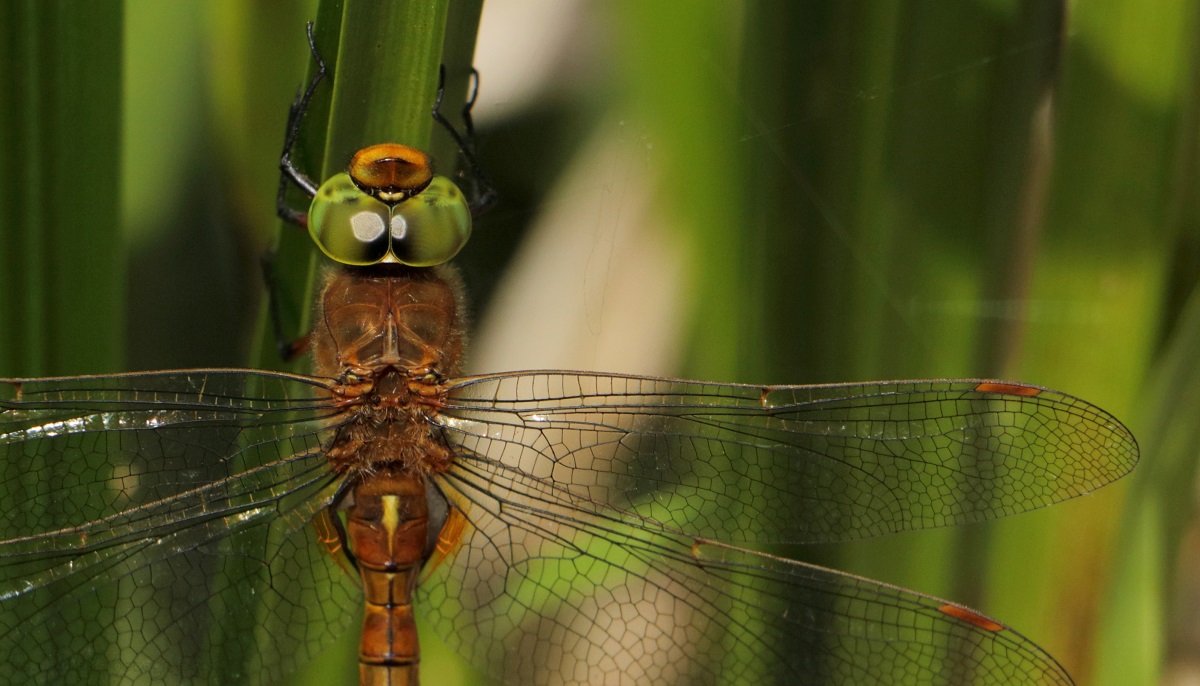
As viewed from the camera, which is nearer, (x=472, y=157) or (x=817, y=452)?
(x=817, y=452)

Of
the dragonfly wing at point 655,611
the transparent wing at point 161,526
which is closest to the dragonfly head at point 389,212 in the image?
the transparent wing at point 161,526

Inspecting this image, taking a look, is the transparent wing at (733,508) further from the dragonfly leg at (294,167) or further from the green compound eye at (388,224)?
the dragonfly leg at (294,167)

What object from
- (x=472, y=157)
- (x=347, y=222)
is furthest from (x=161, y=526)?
(x=472, y=157)

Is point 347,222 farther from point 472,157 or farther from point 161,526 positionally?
point 161,526

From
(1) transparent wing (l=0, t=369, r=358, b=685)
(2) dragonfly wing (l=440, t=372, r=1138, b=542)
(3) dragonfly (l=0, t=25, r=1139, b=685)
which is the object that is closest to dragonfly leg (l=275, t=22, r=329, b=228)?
(3) dragonfly (l=0, t=25, r=1139, b=685)

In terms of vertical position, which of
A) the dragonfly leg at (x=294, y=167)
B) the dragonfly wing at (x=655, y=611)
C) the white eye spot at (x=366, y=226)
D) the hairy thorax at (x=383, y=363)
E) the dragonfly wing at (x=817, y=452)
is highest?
the dragonfly leg at (x=294, y=167)

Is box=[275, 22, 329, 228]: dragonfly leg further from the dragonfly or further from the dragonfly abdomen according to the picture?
the dragonfly abdomen
